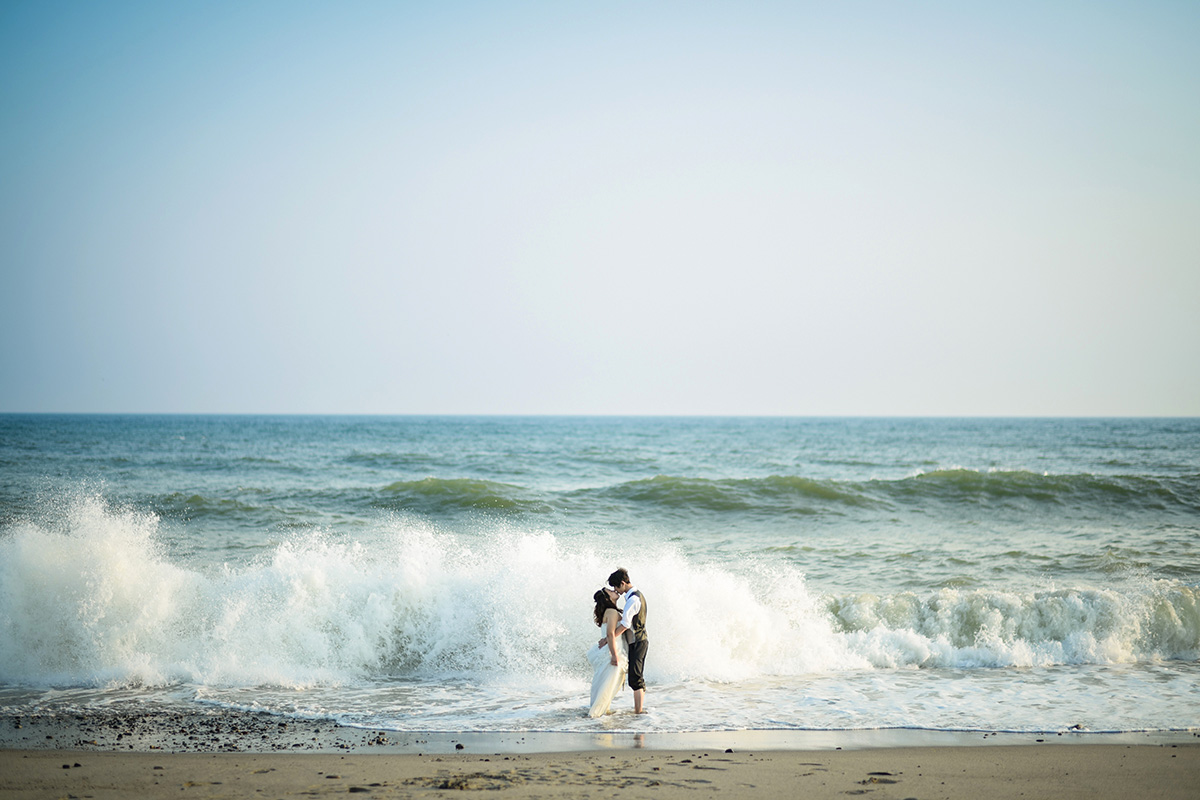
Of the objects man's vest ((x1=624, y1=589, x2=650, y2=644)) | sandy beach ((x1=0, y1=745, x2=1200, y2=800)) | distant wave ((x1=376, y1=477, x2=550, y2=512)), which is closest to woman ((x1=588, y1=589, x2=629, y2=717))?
man's vest ((x1=624, y1=589, x2=650, y2=644))

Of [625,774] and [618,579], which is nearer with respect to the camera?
[625,774]

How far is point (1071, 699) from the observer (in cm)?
794

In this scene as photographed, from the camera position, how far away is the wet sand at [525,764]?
5.20 meters

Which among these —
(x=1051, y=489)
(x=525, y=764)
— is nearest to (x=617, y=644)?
(x=525, y=764)

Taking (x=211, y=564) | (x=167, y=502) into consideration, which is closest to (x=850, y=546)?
(x=211, y=564)

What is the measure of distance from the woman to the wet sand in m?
0.63

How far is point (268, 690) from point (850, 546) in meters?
11.4

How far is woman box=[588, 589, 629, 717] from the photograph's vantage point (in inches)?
289

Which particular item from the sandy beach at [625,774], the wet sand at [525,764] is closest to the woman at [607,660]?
the wet sand at [525,764]

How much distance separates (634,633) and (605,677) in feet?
1.70

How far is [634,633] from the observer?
24.6 feet

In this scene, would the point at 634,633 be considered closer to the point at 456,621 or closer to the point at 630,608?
the point at 630,608

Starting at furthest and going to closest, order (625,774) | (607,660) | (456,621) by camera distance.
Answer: (456,621)
(607,660)
(625,774)

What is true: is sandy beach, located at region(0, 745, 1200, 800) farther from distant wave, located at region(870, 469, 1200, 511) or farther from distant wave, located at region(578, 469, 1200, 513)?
distant wave, located at region(870, 469, 1200, 511)
